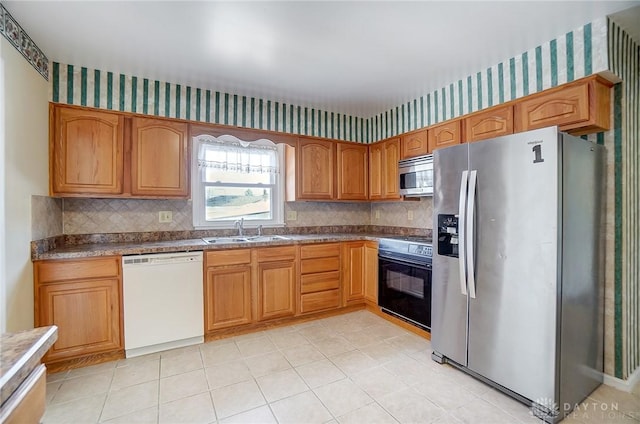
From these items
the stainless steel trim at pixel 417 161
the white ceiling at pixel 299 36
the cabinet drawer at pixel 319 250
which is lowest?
the cabinet drawer at pixel 319 250

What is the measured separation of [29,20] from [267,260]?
2.54 metres

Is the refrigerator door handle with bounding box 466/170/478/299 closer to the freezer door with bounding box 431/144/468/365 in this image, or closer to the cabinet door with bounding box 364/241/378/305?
the freezer door with bounding box 431/144/468/365

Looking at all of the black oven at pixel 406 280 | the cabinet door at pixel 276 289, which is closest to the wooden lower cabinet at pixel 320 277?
the cabinet door at pixel 276 289

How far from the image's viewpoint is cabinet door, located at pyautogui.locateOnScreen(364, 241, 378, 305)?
3.49m

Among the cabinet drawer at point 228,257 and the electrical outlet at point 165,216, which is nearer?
the cabinet drawer at point 228,257

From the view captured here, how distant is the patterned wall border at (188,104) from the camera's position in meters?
2.64

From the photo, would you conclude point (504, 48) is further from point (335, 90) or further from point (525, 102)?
point (335, 90)

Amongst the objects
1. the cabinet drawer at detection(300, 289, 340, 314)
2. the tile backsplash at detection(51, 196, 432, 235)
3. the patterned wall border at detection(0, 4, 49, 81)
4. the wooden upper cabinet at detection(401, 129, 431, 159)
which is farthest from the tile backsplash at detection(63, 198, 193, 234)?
the wooden upper cabinet at detection(401, 129, 431, 159)

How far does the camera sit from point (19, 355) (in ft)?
2.38

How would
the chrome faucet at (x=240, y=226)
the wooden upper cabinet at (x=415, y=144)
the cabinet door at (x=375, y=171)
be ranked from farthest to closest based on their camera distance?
the cabinet door at (x=375, y=171) → the chrome faucet at (x=240, y=226) → the wooden upper cabinet at (x=415, y=144)

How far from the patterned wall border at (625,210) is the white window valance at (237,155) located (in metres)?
3.12

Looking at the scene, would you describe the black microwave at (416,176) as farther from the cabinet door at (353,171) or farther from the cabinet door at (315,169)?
the cabinet door at (315,169)

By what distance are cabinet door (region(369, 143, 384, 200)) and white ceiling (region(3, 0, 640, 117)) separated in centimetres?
110

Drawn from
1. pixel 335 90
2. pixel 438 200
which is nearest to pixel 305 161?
pixel 335 90
